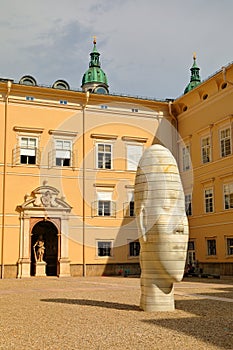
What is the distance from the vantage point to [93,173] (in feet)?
97.6

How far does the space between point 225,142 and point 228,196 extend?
300 centimetres

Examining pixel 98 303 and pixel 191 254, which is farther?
pixel 191 254

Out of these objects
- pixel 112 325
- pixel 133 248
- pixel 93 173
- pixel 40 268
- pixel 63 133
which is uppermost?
pixel 63 133

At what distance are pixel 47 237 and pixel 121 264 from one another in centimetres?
486

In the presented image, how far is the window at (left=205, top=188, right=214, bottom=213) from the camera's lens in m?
27.8

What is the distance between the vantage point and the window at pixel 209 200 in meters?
27.8

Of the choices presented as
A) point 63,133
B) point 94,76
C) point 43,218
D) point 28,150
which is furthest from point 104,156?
point 94,76

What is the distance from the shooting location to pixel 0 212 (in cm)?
2703

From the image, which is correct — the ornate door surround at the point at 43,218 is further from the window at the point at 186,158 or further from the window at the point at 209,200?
the window at the point at 209,200

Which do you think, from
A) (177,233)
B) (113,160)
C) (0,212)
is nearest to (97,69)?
(113,160)

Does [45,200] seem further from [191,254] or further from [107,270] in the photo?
[191,254]

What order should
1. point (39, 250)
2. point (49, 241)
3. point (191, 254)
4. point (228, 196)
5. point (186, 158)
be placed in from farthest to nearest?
point (186, 158), point (49, 241), point (191, 254), point (39, 250), point (228, 196)

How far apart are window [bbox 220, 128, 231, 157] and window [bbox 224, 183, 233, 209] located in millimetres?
1812

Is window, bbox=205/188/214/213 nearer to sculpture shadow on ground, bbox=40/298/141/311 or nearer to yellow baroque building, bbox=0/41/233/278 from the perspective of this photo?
yellow baroque building, bbox=0/41/233/278
